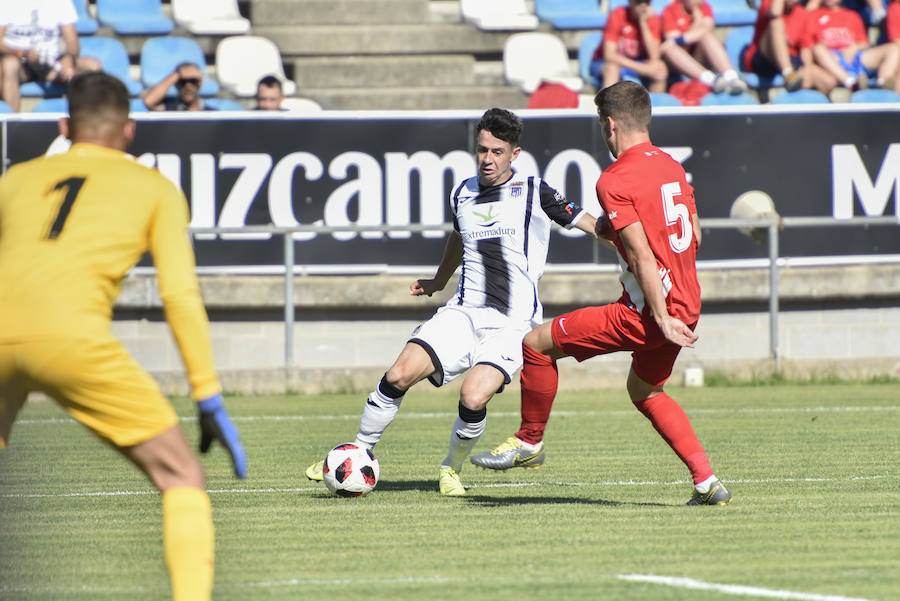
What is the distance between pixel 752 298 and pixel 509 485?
743cm

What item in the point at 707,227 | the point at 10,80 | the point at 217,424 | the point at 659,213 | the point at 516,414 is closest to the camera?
the point at 217,424

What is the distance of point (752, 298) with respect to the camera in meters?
15.2

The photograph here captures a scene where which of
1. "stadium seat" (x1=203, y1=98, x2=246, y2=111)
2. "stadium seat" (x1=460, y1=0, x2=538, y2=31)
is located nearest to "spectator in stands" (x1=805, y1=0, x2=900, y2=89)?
"stadium seat" (x1=460, y1=0, x2=538, y2=31)

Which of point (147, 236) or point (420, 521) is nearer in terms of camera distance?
point (147, 236)

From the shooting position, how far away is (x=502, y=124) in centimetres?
793

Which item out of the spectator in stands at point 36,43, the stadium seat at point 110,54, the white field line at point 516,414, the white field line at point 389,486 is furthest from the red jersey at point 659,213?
the stadium seat at point 110,54

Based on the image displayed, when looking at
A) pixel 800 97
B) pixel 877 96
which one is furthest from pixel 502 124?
pixel 877 96

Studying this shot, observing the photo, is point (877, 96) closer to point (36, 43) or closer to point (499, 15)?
point (499, 15)

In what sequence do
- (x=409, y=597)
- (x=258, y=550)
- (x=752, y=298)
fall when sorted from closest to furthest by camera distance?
1. (x=409, y=597)
2. (x=258, y=550)
3. (x=752, y=298)

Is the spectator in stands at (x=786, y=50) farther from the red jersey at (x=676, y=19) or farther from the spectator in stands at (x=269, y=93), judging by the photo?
the spectator in stands at (x=269, y=93)

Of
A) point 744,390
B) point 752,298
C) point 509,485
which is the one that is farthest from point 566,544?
point 752,298

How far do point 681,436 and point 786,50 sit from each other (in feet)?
37.3

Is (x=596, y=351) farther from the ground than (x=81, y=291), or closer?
closer

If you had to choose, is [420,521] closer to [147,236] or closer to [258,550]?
[258,550]
